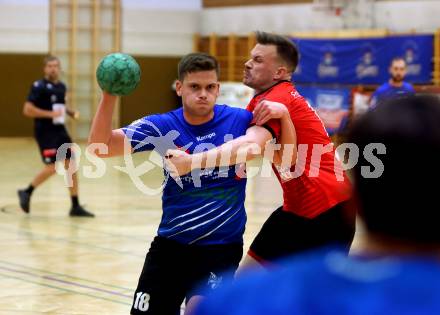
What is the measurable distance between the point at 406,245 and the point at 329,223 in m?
3.80

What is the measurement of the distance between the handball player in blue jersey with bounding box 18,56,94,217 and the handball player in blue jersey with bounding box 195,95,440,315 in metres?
10.7

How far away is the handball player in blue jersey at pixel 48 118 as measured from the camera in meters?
12.0

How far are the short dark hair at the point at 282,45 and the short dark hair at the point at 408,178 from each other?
3.86 m

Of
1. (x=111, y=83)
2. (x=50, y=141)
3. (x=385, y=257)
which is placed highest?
(x=111, y=83)

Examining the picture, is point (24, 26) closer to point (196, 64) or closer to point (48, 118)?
point (48, 118)

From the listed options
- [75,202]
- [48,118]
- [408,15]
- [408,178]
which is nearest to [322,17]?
[408,15]

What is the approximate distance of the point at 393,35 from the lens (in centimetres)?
2084

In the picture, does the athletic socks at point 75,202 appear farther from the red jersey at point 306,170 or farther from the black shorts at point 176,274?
the black shorts at point 176,274

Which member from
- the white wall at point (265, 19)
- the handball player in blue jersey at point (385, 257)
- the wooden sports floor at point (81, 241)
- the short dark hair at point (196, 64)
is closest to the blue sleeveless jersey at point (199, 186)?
the short dark hair at point (196, 64)

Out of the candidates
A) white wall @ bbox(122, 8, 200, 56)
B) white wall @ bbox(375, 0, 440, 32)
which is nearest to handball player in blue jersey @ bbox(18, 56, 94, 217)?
white wall @ bbox(375, 0, 440, 32)

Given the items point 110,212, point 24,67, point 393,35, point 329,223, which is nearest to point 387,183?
point 329,223

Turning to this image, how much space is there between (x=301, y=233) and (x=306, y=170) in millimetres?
373

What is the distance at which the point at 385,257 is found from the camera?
1.45 meters

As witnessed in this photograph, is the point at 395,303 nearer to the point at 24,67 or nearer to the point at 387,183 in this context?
the point at 387,183
